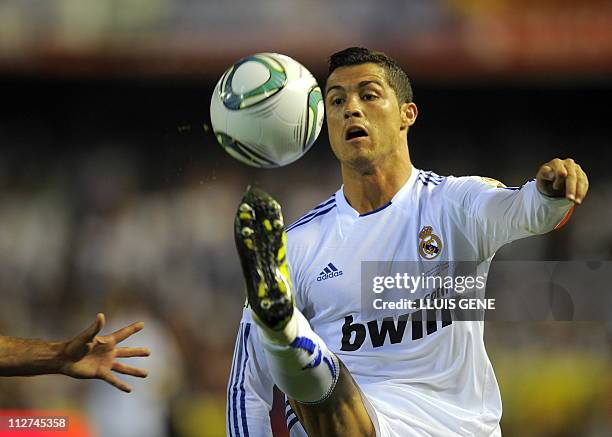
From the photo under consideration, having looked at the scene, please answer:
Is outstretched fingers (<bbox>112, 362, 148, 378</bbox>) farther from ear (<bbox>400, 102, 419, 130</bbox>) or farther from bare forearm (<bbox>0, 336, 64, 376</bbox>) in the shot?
ear (<bbox>400, 102, 419, 130</bbox>)

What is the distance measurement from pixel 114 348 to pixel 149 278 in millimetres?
3219

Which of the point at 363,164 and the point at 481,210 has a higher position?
the point at 363,164

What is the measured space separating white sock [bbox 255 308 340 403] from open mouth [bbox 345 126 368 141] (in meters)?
1.09

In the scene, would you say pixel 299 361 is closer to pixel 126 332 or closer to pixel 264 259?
pixel 264 259

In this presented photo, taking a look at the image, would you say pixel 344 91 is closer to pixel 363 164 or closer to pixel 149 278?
pixel 363 164

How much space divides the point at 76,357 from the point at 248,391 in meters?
0.76

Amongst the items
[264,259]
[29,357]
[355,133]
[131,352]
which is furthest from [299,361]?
[29,357]

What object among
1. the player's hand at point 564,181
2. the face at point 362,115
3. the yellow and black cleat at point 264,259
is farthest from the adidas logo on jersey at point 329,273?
the player's hand at point 564,181

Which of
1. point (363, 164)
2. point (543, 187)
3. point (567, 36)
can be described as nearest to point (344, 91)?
point (363, 164)

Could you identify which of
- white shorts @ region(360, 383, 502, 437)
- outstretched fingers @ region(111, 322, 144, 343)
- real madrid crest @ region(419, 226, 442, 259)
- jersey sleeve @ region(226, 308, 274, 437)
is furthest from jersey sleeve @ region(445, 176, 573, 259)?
outstretched fingers @ region(111, 322, 144, 343)

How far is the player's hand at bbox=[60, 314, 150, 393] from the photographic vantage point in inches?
159

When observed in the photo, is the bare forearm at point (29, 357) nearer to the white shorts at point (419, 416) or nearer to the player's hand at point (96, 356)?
the player's hand at point (96, 356)

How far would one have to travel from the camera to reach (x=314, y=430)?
3652mm

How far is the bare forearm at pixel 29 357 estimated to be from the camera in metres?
4.11
